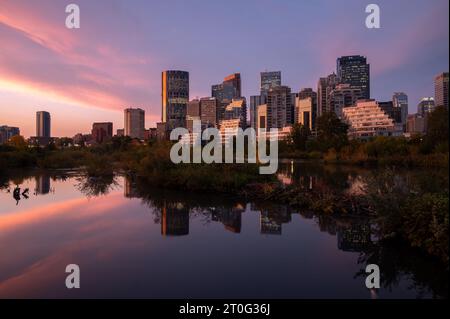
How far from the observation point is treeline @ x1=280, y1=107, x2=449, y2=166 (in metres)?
38.9

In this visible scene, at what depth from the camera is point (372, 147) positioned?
4894 cm

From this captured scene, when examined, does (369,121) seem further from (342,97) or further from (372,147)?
(372,147)

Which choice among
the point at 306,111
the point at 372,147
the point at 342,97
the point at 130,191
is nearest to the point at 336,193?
the point at 130,191

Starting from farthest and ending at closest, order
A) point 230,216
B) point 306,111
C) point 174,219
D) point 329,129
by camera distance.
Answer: point 306,111 → point 329,129 → point 230,216 → point 174,219

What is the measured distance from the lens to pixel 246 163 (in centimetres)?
2000

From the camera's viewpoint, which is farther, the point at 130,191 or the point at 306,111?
the point at 306,111

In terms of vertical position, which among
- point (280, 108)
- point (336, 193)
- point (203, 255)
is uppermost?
point (280, 108)

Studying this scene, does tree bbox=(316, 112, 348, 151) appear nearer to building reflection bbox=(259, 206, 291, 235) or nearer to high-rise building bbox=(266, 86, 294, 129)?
building reflection bbox=(259, 206, 291, 235)

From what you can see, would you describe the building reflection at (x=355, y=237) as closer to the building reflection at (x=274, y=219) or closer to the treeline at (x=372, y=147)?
the building reflection at (x=274, y=219)

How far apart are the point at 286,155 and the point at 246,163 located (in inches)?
1994

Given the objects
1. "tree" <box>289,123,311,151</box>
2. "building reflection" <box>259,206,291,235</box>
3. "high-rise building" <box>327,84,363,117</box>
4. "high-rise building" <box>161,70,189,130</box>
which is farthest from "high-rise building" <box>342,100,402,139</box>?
"building reflection" <box>259,206,291,235</box>

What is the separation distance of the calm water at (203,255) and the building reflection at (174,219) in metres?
0.04

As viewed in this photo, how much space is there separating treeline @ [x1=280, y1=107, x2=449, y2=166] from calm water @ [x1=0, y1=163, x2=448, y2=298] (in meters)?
21.1

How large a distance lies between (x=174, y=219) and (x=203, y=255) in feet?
13.9
